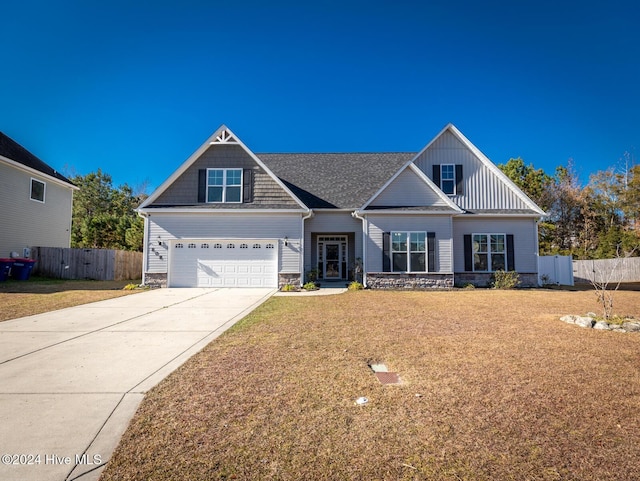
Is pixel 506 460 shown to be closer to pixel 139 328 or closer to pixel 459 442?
pixel 459 442

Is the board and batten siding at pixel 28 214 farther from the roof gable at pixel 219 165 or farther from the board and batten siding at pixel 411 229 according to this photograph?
the board and batten siding at pixel 411 229

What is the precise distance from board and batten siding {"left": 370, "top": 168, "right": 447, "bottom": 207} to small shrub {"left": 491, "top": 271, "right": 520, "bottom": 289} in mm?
4431

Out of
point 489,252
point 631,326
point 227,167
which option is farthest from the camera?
point 489,252

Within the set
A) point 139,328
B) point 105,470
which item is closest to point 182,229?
point 139,328

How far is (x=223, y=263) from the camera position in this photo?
1538 cm

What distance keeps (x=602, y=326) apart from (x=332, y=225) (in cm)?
1143

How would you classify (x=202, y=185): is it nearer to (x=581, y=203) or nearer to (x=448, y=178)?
(x=448, y=178)

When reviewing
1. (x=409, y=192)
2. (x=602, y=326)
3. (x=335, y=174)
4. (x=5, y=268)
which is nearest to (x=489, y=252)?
(x=409, y=192)

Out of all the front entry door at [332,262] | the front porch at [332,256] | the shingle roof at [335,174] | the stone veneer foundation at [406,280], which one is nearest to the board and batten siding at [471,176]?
the shingle roof at [335,174]

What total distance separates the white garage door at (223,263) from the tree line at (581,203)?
909 inches

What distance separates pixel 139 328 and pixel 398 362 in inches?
199

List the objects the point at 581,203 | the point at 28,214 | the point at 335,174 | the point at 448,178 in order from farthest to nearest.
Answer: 1. the point at 581,203
2. the point at 335,174
3. the point at 28,214
4. the point at 448,178

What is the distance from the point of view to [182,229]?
1538 cm

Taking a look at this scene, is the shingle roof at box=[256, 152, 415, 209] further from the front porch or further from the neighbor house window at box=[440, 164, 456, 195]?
the neighbor house window at box=[440, 164, 456, 195]
